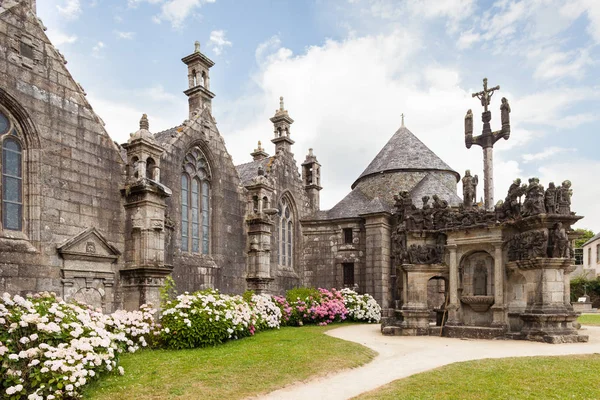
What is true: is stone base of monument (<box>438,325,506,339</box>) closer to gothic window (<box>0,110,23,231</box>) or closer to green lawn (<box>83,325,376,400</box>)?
green lawn (<box>83,325,376,400</box>)

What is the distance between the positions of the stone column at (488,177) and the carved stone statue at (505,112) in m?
0.97

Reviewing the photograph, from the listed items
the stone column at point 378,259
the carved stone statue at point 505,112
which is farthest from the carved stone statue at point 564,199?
the stone column at point 378,259

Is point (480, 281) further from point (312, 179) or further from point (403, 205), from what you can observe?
point (312, 179)

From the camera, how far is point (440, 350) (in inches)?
419

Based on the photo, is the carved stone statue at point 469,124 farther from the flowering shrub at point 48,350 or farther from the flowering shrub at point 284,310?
the flowering shrub at point 48,350


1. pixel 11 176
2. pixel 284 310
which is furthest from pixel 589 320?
pixel 11 176

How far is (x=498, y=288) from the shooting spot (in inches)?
515

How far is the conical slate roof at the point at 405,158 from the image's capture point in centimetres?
2312

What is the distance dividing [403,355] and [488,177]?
28.5 ft

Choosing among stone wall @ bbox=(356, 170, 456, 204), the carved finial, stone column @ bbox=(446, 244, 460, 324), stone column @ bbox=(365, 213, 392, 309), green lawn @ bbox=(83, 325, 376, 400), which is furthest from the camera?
stone wall @ bbox=(356, 170, 456, 204)

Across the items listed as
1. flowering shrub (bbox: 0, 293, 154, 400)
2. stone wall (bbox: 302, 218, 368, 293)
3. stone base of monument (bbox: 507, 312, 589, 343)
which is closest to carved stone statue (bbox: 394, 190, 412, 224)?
stone base of monument (bbox: 507, 312, 589, 343)

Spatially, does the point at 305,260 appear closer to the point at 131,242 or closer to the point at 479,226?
the point at 479,226

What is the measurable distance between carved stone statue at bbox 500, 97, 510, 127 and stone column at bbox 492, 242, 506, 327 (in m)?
5.22

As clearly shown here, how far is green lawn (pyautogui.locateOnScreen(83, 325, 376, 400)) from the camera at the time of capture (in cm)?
679
